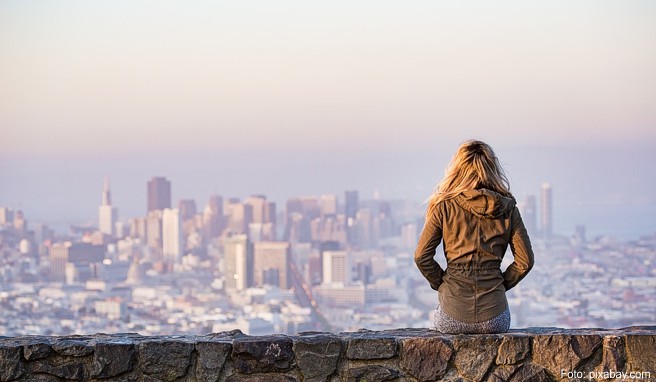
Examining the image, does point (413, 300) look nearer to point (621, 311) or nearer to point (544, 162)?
point (621, 311)

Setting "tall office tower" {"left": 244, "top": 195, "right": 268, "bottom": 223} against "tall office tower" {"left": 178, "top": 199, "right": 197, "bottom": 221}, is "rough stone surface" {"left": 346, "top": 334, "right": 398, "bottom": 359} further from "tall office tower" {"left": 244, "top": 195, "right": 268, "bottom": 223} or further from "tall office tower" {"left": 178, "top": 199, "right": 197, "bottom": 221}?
"tall office tower" {"left": 178, "top": 199, "right": 197, "bottom": 221}

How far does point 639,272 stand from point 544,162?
2409 centimetres

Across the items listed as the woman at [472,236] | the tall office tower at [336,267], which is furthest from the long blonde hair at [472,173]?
the tall office tower at [336,267]

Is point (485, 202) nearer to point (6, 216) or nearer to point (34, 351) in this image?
point (34, 351)

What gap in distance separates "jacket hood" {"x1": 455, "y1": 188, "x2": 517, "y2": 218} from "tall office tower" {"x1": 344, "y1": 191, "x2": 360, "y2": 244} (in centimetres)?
7103

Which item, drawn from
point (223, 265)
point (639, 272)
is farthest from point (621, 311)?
point (223, 265)

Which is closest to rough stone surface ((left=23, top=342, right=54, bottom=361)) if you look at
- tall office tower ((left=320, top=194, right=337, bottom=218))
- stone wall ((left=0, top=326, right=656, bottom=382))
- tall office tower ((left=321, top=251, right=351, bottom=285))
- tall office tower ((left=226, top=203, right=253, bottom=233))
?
stone wall ((left=0, top=326, right=656, bottom=382))

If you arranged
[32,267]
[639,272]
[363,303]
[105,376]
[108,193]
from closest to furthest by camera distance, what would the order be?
[105,376]
[639,272]
[363,303]
[32,267]
[108,193]

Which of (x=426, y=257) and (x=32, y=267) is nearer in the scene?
(x=426, y=257)

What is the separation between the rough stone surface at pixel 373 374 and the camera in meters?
4.20

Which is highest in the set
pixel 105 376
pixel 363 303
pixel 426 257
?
pixel 426 257

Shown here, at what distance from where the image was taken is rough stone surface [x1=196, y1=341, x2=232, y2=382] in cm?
416

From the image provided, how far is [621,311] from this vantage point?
50.6 m

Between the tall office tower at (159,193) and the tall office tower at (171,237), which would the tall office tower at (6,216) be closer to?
the tall office tower at (171,237)
